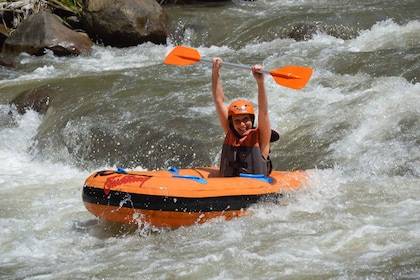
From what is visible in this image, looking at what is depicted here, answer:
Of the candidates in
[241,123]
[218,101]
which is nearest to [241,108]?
[241,123]

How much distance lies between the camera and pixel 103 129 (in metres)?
7.58

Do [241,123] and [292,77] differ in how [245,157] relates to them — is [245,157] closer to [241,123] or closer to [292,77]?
Result: [241,123]

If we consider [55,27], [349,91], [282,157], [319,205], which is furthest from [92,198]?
[55,27]

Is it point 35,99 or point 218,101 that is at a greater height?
point 218,101

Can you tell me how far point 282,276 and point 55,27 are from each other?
8168 millimetres

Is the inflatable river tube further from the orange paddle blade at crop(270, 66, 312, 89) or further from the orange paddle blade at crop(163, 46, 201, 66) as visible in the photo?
the orange paddle blade at crop(163, 46, 201, 66)

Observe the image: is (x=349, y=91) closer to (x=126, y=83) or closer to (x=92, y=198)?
(x=126, y=83)

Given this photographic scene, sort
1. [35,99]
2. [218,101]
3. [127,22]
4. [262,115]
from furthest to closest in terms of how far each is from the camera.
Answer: [127,22], [35,99], [218,101], [262,115]

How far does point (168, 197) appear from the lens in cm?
495

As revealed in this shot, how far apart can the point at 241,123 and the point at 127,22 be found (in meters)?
6.29

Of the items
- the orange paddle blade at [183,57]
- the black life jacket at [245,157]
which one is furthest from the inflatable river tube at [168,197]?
the orange paddle blade at [183,57]

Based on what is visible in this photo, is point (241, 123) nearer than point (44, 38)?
Yes

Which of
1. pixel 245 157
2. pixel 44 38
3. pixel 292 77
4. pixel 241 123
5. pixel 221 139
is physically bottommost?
pixel 221 139

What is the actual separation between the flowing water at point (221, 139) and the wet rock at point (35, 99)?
→ 0.10m
